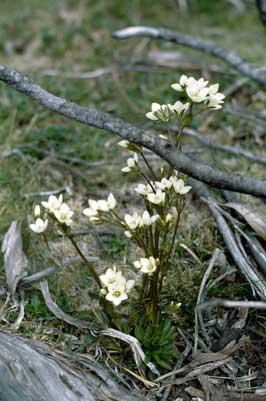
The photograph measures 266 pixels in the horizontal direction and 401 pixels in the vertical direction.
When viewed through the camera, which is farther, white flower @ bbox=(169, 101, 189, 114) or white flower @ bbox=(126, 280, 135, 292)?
white flower @ bbox=(169, 101, 189, 114)

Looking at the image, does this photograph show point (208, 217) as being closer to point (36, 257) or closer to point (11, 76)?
point (36, 257)

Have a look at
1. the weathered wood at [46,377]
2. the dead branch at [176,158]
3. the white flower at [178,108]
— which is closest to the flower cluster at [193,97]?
the white flower at [178,108]

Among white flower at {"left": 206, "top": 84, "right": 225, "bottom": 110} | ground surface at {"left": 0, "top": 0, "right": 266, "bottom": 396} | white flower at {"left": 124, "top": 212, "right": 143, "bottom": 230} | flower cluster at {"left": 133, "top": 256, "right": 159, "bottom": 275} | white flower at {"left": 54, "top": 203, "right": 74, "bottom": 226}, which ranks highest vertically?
white flower at {"left": 206, "top": 84, "right": 225, "bottom": 110}

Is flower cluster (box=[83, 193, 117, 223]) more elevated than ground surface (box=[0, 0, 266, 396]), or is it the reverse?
flower cluster (box=[83, 193, 117, 223])

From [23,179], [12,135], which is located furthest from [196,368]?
[12,135]

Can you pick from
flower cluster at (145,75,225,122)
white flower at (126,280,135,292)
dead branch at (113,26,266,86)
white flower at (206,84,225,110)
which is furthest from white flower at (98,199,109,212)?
dead branch at (113,26,266,86)

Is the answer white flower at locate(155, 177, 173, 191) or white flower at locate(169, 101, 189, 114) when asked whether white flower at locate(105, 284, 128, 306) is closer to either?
white flower at locate(155, 177, 173, 191)
